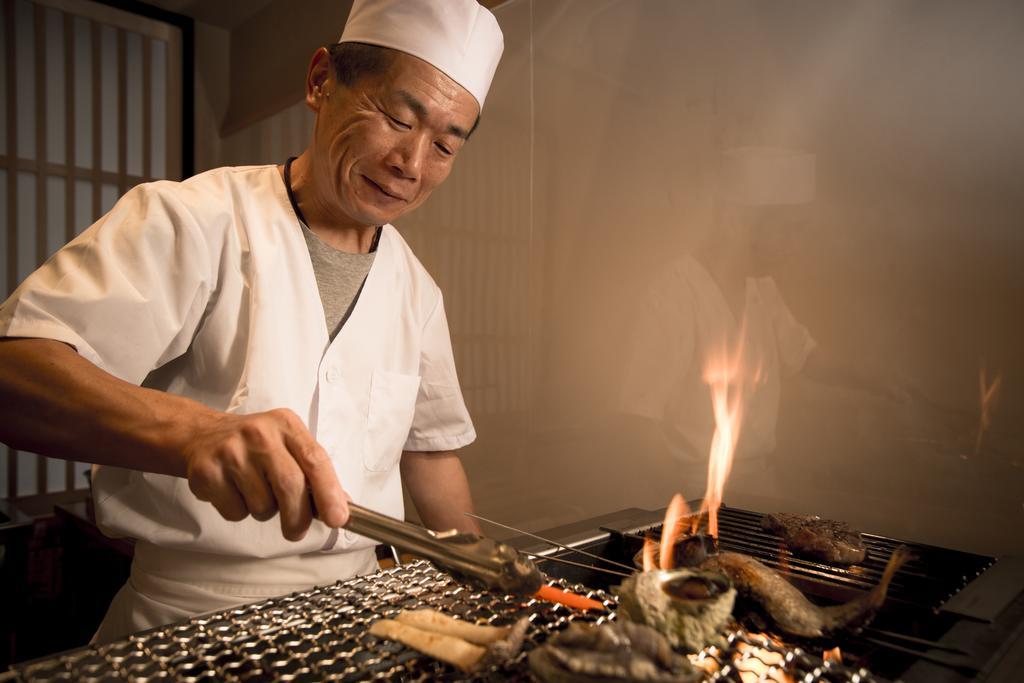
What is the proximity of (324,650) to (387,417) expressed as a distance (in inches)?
37.8

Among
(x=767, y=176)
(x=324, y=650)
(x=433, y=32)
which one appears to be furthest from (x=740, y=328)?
(x=324, y=650)

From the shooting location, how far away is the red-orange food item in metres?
1.10

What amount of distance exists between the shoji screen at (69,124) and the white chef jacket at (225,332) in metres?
3.07

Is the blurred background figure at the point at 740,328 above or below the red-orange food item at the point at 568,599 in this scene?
above

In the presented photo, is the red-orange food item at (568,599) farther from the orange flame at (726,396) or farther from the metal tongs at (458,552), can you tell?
the orange flame at (726,396)

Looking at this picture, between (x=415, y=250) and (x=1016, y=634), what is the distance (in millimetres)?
2683

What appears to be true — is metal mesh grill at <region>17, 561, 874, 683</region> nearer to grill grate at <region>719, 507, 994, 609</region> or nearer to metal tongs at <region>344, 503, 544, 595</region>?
metal tongs at <region>344, 503, 544, 595</region>

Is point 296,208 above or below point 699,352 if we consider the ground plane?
above

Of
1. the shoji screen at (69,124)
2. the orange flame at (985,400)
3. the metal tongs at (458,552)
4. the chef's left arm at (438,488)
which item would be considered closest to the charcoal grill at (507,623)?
the metal tongs at (458,552)

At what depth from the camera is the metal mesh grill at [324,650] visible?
2.88ft

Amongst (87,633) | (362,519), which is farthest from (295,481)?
(87,633)

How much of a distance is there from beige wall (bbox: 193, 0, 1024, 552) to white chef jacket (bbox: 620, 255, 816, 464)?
17 millimetres

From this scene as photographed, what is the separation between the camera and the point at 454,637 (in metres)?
0.94

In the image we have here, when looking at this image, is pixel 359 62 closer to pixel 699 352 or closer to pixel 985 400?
pixel 699 352
